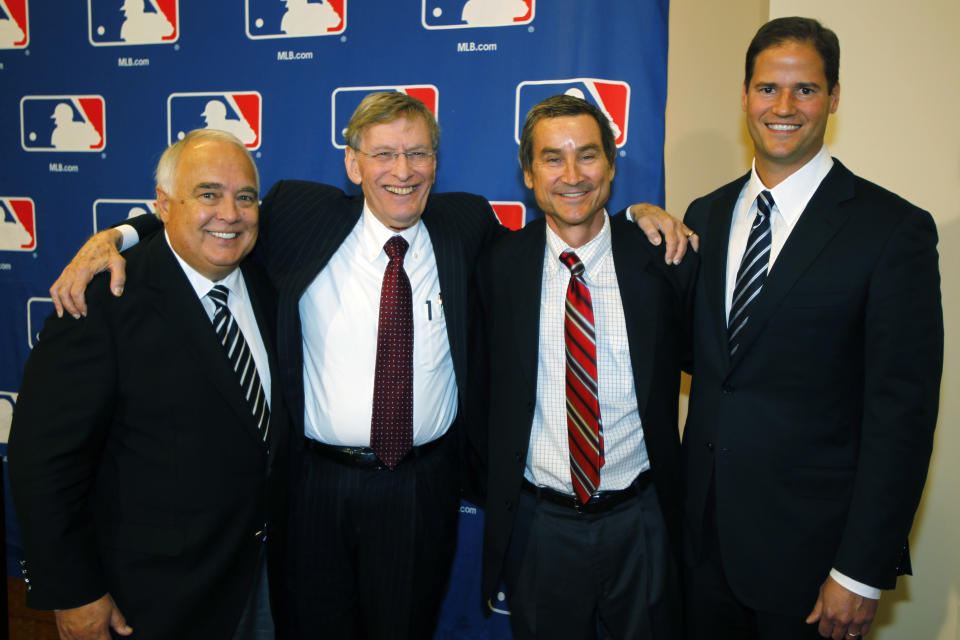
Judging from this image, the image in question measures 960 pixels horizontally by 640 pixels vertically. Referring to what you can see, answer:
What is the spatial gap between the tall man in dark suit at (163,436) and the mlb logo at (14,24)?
241 centimetres

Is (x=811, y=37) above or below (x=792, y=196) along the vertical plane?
above

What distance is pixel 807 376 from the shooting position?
5.40ft

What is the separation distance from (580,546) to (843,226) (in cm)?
114

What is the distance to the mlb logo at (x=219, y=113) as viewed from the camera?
9.87 ft

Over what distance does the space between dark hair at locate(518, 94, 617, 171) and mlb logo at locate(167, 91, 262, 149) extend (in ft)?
5.39

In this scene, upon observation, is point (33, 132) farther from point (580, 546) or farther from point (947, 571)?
point (947, 571)

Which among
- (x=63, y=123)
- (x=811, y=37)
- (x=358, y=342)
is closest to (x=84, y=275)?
(x=358, y=342)

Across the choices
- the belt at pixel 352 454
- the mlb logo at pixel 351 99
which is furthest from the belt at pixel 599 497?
the mlb logo at pixel 351 99

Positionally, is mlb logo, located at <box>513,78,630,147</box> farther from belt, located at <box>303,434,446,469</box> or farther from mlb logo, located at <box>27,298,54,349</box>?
mlb logo, located at <box>27,298,54,349</box>

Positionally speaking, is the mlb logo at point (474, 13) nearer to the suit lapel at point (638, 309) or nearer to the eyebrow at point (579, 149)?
the eyebrow at point (579, 149)

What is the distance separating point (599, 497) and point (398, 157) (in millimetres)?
1239

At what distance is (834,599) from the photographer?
1.62 metres

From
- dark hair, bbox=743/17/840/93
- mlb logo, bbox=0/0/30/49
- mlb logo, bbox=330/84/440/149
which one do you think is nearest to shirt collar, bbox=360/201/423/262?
mlb logo, bbox=330/84/440/149

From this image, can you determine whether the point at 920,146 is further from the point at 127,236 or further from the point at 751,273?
the point at 127,236
